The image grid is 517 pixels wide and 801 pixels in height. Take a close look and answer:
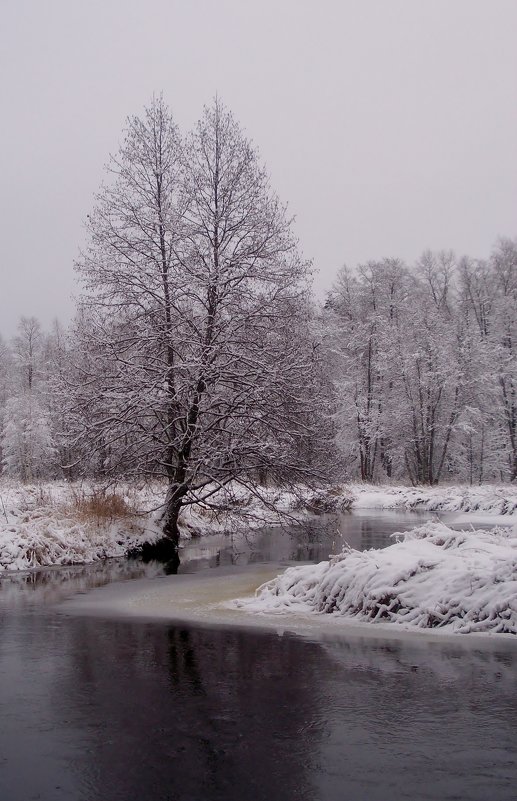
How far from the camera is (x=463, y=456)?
47.4 metres

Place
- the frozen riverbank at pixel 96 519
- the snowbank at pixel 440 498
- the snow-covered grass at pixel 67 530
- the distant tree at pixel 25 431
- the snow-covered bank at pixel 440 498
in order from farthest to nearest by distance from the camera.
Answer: the distant tree at pixel 25 431
the snowbank at pixel 440 498
the snow-covered bank at pixel 440 498
the frozen riverbank at pixel 96 519
the snow-covered grass at pixel 67 530

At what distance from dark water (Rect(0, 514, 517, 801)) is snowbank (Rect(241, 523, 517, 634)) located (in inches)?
32.2

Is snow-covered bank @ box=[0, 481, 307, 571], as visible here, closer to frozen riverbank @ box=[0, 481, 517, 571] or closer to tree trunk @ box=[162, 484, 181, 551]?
frozen riverbank @ box=[0, 481, 517, 571]

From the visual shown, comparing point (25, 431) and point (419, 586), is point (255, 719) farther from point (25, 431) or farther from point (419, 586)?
point (25, 431)

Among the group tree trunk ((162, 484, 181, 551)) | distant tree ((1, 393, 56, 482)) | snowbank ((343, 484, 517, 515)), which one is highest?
distant tree ((1, 393, 56, 482))

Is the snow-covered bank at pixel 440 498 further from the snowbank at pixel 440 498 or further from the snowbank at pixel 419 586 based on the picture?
the snowbank at pixel 419 586

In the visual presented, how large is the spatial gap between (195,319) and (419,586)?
1033cm

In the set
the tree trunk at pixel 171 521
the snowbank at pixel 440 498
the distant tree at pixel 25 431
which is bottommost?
the snowbank at pixel 440 498

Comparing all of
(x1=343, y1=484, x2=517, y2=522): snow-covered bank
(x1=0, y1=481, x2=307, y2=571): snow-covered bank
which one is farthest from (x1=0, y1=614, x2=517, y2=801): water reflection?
(x1=343, y1=484, x2=517, y2=522): snow-covered bank

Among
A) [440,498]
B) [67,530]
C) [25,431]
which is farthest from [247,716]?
[25,431]

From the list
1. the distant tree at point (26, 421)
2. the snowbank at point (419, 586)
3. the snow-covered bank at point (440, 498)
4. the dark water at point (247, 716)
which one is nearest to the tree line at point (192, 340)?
the snowbank at point (419, 586)

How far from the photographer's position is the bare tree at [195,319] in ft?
58.9

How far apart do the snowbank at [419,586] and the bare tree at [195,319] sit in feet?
19.5

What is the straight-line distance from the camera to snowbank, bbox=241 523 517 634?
32.3ft
